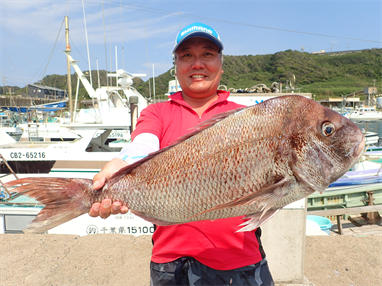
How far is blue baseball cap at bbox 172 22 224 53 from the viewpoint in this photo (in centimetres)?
183

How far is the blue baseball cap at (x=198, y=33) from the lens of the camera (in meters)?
1.83

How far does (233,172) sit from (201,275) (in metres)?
0.80

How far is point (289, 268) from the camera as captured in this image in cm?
291

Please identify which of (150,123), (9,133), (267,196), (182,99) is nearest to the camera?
(267,196)

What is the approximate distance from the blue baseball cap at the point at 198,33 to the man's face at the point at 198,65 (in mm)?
49

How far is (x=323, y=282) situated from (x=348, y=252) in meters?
0.67

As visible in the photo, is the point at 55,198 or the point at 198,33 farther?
the point at 198,33

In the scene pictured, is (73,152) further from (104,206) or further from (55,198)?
(104,206)

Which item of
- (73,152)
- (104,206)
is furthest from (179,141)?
(73,152)

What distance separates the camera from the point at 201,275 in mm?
1721

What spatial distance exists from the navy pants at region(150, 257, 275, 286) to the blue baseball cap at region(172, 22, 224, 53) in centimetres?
→ 148

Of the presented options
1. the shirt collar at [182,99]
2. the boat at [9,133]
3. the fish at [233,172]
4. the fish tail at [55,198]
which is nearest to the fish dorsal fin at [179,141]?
the fish at [233,172]

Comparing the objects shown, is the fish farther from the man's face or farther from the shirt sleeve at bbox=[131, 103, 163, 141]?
the man's face

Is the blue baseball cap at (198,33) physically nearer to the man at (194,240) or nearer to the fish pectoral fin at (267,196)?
the man at (194,240)
